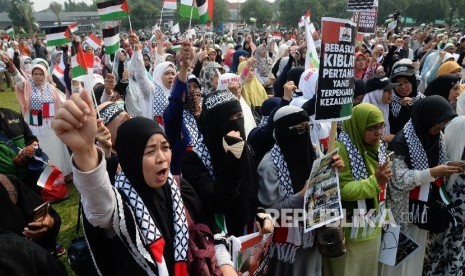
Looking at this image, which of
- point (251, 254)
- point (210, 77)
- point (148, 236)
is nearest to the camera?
point (148, 236)

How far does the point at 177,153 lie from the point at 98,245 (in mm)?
1945

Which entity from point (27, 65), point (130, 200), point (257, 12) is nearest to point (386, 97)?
point (130, 200)

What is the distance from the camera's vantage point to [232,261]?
217 centimetres

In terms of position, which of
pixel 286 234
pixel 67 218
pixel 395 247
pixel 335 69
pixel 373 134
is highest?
pixel 335 69

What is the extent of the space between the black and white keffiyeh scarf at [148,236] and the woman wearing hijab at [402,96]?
359cm

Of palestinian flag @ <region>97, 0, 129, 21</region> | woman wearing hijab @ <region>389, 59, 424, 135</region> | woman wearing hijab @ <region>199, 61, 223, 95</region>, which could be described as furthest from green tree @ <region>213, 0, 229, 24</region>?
woman wearing hijab @ <region>389, 59, 424, 135</region>

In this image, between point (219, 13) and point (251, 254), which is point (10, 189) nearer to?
point (251, 254)

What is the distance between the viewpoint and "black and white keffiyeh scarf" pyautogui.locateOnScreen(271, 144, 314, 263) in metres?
2.60

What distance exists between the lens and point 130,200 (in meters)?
1.69

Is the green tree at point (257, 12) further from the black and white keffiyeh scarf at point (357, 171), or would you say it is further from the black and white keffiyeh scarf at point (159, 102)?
the black and white keffiyeh scarf at point (357, 171)

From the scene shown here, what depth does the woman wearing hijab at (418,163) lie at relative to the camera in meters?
2.97

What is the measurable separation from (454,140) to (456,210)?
58 cm

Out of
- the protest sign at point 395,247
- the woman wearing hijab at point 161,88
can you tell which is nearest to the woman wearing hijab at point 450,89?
the protest sign at point 395,247

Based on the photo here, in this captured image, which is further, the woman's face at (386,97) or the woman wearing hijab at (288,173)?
the woman's face at (386,97)
